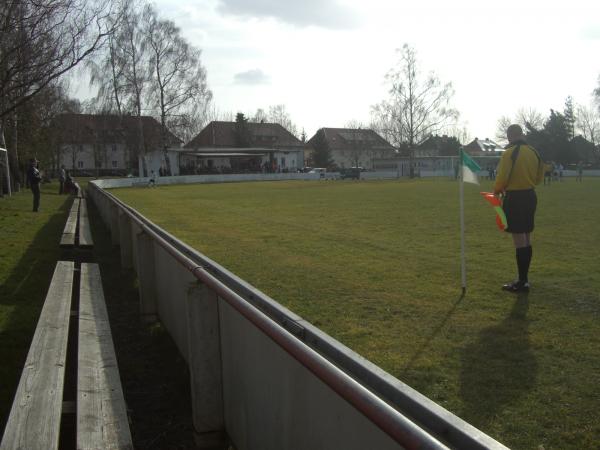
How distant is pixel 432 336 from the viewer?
4973 millimetres

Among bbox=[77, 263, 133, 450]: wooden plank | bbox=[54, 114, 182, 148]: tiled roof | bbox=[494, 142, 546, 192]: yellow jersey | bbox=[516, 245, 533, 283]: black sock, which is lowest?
bbox=[77, 263, 133, 450]: wooden plank

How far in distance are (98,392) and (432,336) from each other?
9.15ft

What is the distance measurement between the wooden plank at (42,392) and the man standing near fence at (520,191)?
486 cm

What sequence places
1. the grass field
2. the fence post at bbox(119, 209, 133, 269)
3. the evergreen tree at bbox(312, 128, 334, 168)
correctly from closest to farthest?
the grass field → the fence post at bbox(119, 209, 133, 269) → the evergreen tree at bbox(312, 128, 334, 168)

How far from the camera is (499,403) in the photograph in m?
3.59

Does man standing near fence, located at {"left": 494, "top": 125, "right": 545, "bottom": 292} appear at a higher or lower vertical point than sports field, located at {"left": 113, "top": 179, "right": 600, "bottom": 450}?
higher

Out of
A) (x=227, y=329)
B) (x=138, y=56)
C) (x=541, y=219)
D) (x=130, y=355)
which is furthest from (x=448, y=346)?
(x=138, y=56)

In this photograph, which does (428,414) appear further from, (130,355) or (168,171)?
(168,171)

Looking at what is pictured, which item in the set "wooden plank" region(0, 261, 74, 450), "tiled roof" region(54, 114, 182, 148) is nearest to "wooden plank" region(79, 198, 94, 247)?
"wooden plank" region(0, 261, 74, 450)

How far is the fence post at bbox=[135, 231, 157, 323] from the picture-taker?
6.30m

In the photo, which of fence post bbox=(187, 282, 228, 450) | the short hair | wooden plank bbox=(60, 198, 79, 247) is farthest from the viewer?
wooden plank bbox=(60, 198, 79, 247)

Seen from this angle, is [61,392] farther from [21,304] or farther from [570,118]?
[570,118]

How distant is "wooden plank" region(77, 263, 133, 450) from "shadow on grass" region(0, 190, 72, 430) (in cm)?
59

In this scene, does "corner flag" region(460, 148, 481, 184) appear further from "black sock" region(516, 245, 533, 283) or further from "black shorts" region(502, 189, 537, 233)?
"black sock" region(516, 245, 533, 283)
